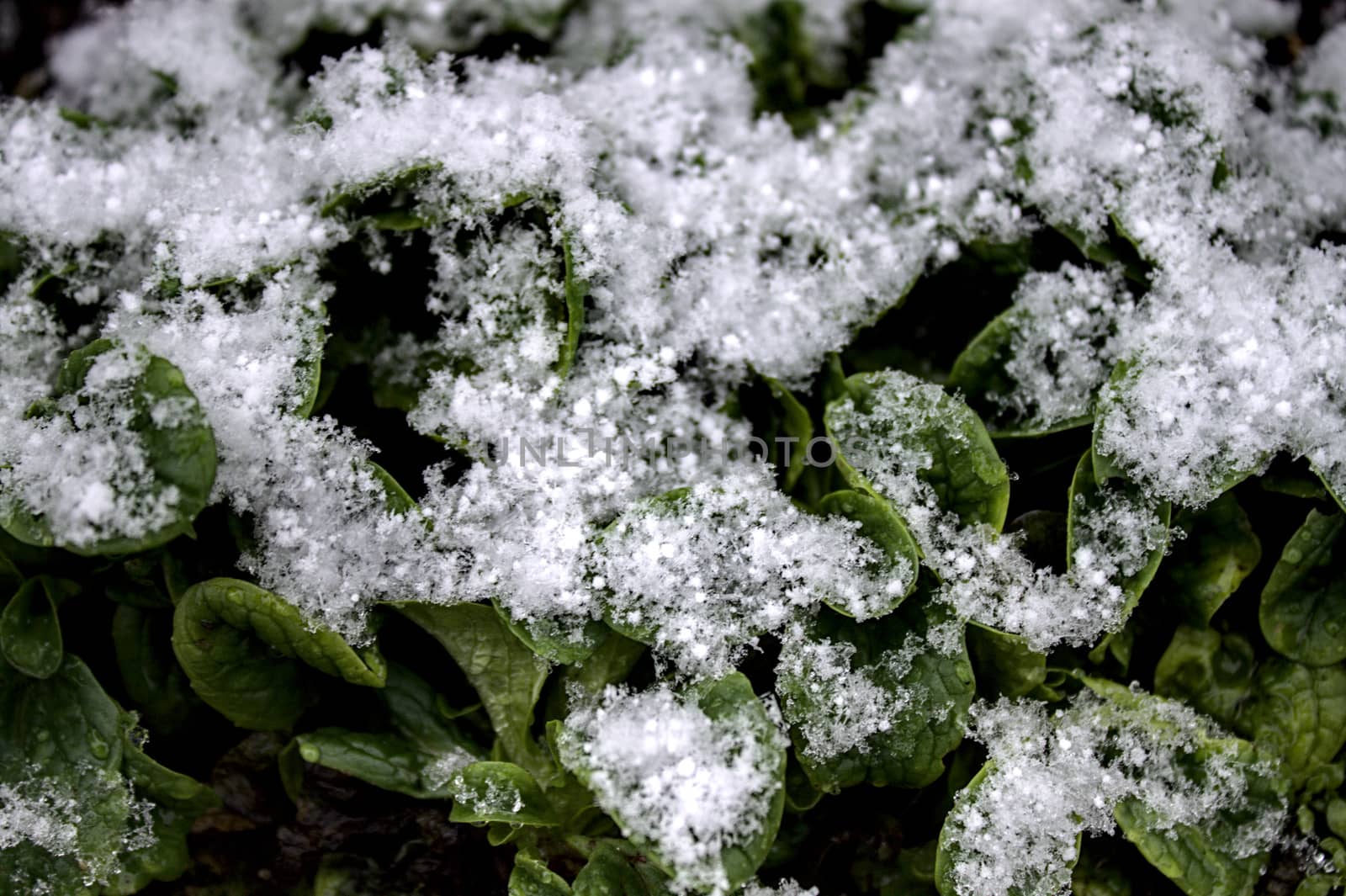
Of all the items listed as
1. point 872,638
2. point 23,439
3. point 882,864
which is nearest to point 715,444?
point 872,638

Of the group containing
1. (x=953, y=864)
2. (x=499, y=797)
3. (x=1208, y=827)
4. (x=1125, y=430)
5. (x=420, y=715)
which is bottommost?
(x=420, y=715)

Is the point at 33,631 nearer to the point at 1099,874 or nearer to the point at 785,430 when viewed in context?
the point at 785,430

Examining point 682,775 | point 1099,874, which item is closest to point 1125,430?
point 1099,874

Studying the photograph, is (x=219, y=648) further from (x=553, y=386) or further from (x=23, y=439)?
(x=553, y=386)

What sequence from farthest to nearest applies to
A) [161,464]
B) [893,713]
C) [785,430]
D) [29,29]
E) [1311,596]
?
[29,29]
[785,430]
[1311,596]
[893,713]
[161,464]

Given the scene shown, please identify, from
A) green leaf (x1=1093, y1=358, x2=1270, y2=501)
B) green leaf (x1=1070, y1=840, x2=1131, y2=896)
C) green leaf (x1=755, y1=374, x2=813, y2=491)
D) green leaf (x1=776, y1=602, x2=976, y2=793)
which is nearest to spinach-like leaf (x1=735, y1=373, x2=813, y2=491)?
green leaf (x1=755, y1=374, x2=813, y2=491)

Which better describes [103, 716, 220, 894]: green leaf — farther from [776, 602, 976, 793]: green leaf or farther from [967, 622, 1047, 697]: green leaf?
[967, 622, 1047, 697]: green leaf

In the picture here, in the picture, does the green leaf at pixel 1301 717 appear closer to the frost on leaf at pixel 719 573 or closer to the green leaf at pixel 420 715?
the frost on leaf at pixel 719 573

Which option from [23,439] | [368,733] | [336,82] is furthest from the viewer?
[336,82]
